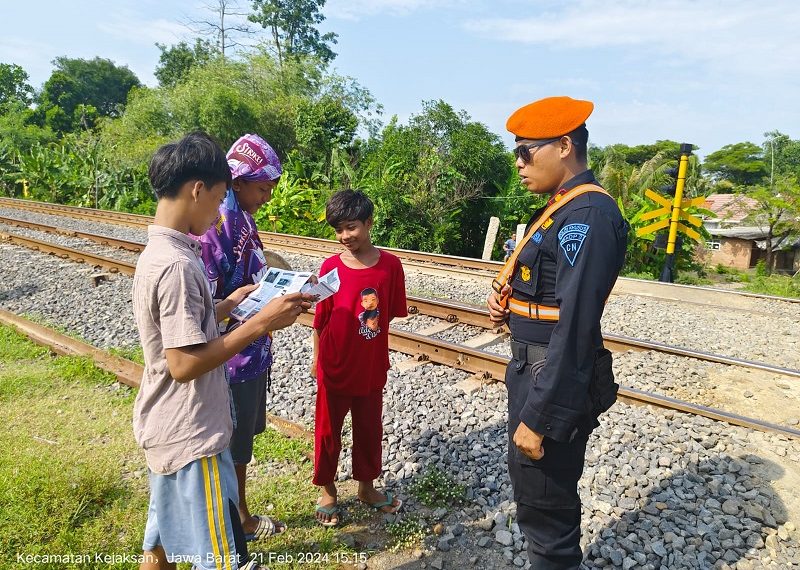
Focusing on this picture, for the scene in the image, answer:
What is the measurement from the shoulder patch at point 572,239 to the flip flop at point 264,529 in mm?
2292

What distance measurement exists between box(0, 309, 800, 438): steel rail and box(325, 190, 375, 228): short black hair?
190cm

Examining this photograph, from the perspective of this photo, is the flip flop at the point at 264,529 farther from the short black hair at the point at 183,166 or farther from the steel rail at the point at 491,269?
the steel rail at the point at 491,269

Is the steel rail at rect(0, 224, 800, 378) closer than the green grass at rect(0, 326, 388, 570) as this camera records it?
No

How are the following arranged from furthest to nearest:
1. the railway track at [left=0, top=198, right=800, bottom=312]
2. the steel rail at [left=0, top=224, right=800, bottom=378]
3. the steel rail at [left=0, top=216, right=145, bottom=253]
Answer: the steel rail at [left=0, top=216, right=145, bottom=253]
the railway track at [left=0, top=198, right=800, bottom=312]
the steel rail at [left=0, top=224, right=800, bottom=378]

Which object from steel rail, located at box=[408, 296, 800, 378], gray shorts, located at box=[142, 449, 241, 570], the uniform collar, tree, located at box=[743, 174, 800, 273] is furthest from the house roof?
gray shorts, located at box=[142, 449, 241, 570]

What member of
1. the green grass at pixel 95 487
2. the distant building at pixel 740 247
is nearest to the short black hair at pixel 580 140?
the green grass at pixel 95 487

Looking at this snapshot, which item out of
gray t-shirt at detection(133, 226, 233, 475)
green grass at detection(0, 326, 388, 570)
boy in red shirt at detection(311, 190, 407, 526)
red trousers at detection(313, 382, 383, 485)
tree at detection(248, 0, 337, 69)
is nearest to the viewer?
gray t-shirt at detection(133, 226, 233, 475)

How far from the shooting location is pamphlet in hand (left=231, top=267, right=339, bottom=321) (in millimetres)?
2213

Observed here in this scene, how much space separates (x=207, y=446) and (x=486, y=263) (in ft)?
32.8

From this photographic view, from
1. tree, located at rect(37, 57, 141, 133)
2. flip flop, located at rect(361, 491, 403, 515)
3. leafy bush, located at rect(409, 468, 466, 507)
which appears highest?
tree, located at rect(37, 57, 141, 133)

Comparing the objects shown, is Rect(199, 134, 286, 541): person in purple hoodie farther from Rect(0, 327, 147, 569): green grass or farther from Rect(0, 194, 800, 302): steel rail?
Rect(0, 194, 800, 302): steel rail

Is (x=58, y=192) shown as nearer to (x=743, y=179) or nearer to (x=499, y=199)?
(x=499, y=199)

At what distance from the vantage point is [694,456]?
3803 millimetres

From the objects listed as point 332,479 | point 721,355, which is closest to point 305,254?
point 721,355
